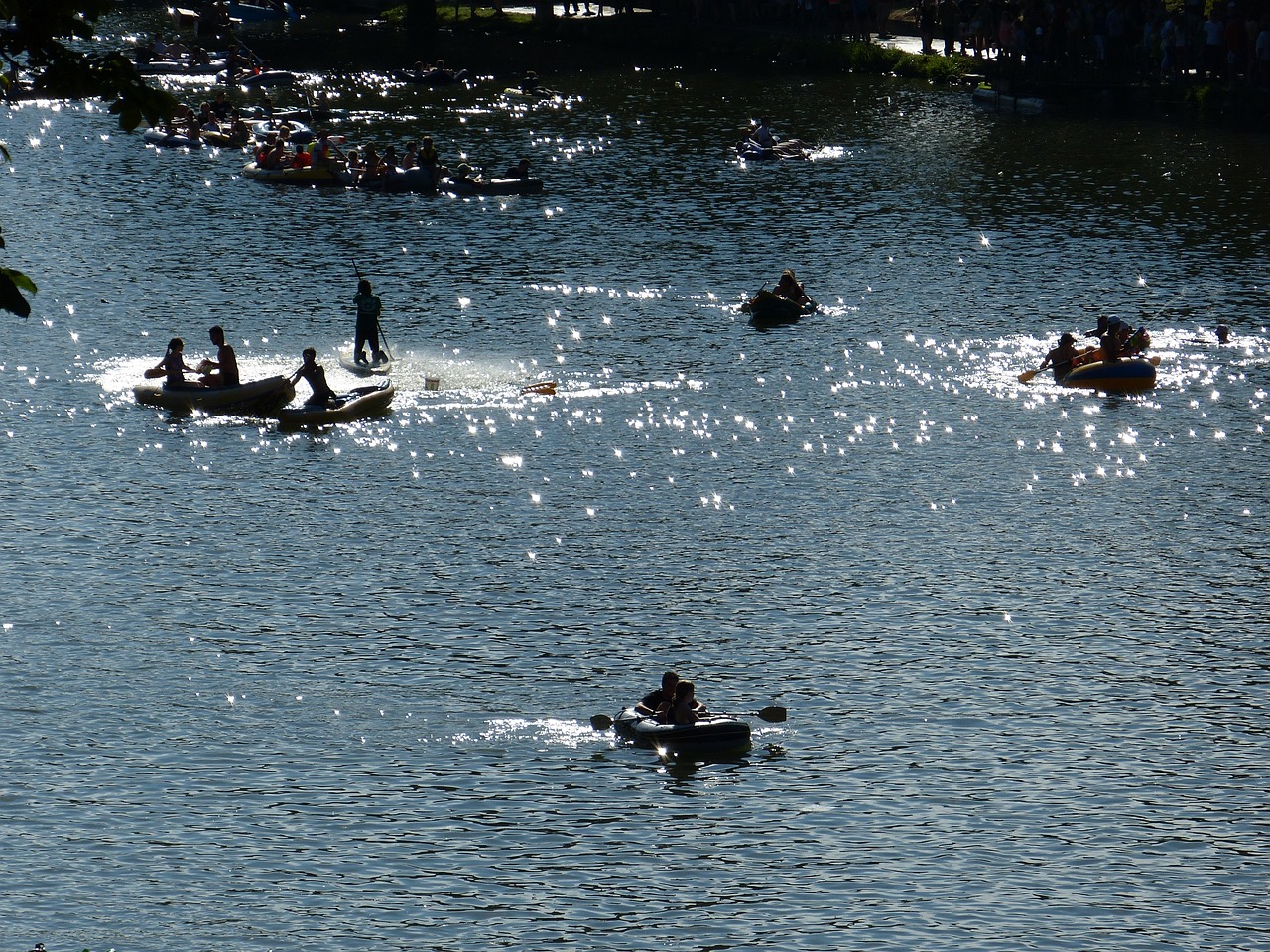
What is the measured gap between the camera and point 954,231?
5825 cm

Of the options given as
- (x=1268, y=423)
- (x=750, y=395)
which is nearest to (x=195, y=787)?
(x=750, y=395)

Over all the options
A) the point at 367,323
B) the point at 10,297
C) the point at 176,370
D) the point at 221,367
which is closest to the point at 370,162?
the point at 367,323

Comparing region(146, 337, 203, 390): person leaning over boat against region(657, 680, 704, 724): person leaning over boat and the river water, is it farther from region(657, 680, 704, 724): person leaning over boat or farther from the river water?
region(657, 680, 704, 724): person leaning over boat

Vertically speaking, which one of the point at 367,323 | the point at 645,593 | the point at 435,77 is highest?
the point at 435,77

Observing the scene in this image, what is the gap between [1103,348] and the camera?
43.4 metres

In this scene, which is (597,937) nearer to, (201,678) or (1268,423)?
(201,678)

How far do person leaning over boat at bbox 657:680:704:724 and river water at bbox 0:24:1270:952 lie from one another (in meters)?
0.75

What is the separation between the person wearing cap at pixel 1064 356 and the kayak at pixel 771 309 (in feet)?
25.6

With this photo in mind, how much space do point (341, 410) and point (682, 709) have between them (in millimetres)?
16739

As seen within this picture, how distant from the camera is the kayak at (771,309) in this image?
48.7m

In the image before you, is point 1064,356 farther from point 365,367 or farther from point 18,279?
point 18,279

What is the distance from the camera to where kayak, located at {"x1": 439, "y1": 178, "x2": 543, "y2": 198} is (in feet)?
214

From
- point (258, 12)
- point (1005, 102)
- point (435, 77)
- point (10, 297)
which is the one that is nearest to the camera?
point (10, 297)

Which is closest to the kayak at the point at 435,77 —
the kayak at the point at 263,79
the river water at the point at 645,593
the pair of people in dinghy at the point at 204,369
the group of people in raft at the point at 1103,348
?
the kayak at the point at 263,79
